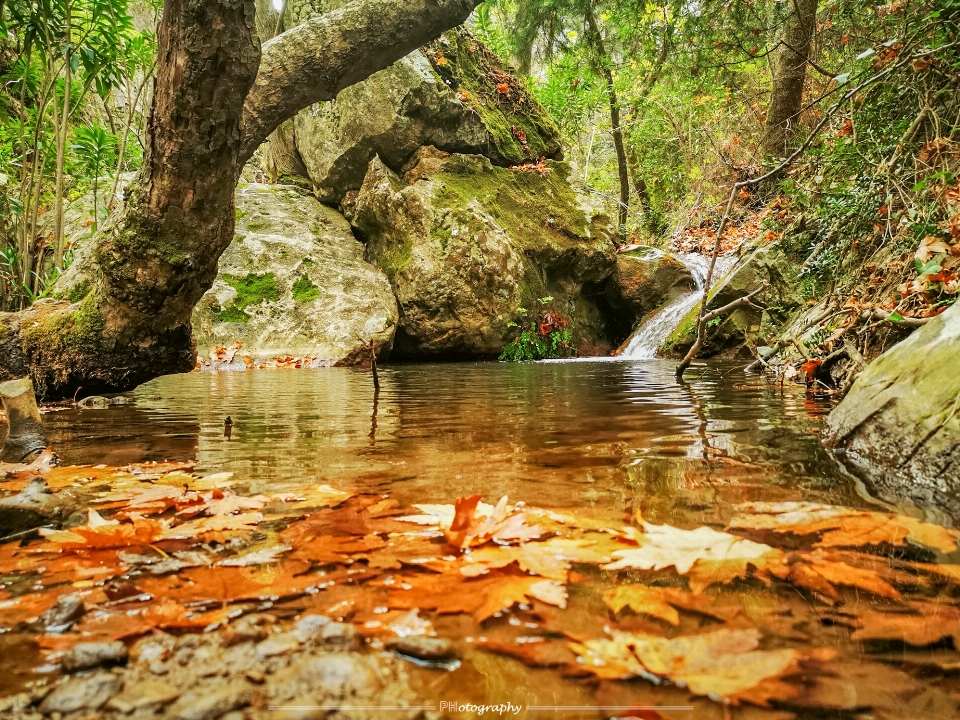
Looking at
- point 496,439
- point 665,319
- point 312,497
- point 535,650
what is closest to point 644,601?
point 535,650

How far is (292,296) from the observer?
345 inches

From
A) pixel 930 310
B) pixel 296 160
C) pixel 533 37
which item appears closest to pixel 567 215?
pixel 533 37

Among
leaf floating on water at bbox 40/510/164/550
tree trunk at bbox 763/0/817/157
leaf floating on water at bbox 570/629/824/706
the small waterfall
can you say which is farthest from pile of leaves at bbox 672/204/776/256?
leaf floating on water at bbox 40/510/164/550

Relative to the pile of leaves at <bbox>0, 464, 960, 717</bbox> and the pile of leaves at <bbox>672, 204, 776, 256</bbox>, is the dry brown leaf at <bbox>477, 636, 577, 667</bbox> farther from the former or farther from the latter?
the pile of leaves at <bbox>672, 204, 776, 256</bbox>

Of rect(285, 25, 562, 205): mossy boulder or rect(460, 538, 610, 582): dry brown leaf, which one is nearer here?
rect(460, 538, 610, 582): dry brown leaf

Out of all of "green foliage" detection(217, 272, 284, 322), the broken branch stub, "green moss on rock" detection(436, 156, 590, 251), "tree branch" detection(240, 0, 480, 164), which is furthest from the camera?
"green moss on rock" detection(436, 156, 590, 251)

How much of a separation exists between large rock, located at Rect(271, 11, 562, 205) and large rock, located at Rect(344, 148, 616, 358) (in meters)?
0.33

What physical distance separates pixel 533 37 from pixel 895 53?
8653 millimetres

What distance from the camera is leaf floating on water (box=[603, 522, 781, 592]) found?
1.08 metres

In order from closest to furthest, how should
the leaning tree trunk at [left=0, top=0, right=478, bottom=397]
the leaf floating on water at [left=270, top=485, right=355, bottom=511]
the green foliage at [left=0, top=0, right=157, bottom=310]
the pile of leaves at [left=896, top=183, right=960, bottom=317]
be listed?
the leaf floating on water at [left=270, top=485, right=355, bottom=511] < the leaning tree trunk at [left=0, top=0, right=478, bottom=397] < the pile of leaves at [left=896, top=183, right=960, bottom=317] < the green foliage at [left=0, top=0, right=157, bottom=310]

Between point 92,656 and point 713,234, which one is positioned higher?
point 713,234

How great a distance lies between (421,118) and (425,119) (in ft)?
0.24

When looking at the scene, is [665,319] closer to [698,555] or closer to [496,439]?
[496,439]

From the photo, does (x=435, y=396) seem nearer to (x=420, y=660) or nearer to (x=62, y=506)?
(x=62, y=506)
